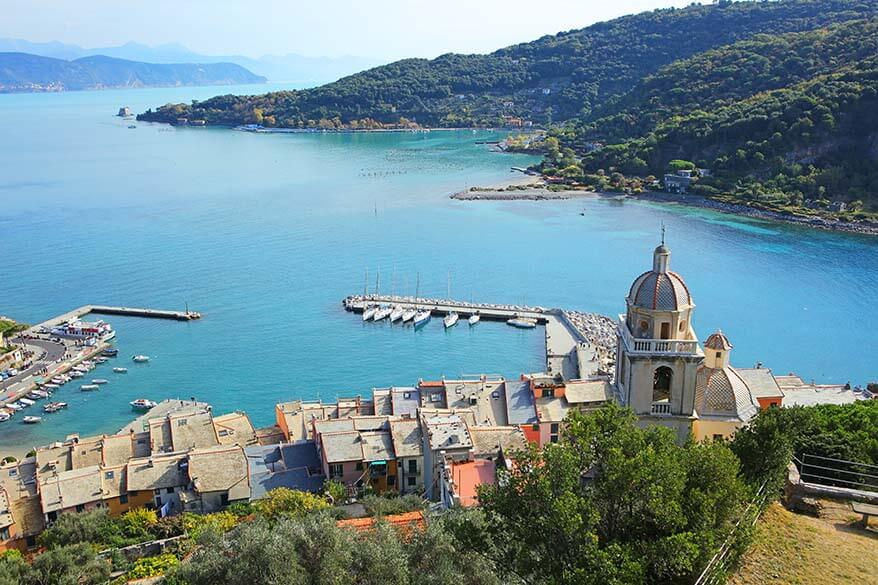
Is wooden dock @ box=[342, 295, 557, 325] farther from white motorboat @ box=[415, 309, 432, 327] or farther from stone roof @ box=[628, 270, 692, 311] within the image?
stone roof @ box=[628, 270, 692, 311]

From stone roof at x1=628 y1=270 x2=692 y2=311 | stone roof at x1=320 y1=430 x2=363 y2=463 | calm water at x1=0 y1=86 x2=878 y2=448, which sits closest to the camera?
stone roof at x1=628 y1=270 x2=692 y2=311

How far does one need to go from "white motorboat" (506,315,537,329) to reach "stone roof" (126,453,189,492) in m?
33.2

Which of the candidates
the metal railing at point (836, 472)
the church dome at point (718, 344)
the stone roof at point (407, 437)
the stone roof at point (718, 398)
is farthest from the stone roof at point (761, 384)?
the stone roof at point (407, 437)

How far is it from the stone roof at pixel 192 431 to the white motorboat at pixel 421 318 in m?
27.0

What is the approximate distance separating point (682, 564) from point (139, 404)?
4102cm

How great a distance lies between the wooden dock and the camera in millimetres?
61438

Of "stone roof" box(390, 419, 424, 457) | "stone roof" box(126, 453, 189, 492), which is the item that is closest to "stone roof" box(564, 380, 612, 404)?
"stone roof" box(390, 419, 424, 457)

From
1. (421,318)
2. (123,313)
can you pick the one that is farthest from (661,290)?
(123,313)

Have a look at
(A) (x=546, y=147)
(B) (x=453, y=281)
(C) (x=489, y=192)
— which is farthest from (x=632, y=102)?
(B) (x=453, y=281)

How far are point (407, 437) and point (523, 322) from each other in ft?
96.8

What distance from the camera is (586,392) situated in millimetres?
35156

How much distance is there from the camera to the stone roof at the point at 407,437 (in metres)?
30.9

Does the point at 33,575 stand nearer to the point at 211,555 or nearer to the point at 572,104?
the point at 211,555

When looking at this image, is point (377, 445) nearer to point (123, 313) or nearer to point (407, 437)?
point (407, 437)
